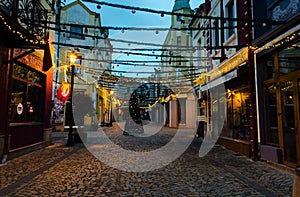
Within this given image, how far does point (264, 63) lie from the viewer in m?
6.73

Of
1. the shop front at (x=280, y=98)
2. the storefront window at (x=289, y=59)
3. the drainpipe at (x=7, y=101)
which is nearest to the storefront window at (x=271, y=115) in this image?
the shop front at (x=280, y=98)

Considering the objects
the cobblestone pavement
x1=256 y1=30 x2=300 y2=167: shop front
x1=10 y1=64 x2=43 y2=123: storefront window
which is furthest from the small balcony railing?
x1=256 y1=30 x2=300 y2=167: shop front

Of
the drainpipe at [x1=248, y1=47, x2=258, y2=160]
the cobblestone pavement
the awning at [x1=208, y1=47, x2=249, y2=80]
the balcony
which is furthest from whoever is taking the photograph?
the awning at [x1=208, y1=47, x2=249, y2=80]

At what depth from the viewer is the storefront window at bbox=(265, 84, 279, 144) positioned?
247 inches

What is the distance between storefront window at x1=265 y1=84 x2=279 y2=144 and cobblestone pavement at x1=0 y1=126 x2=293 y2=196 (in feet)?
2.68

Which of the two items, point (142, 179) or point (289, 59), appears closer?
point (142, 179)

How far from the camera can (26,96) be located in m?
7.95

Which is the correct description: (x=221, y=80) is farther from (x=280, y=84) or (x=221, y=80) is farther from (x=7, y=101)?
(x=7, y=101)

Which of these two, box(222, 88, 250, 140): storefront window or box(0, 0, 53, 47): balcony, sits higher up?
box(0, 0, 53, 47): balcony

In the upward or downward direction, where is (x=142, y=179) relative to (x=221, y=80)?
downward

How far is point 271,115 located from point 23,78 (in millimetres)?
8211

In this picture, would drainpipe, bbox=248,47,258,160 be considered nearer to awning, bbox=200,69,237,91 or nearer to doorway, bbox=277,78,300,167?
doorway, bbox=277,78,300,167

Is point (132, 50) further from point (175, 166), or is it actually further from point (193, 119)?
point (193, 119)

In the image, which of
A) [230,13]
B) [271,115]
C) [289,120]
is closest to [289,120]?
[289,120]
